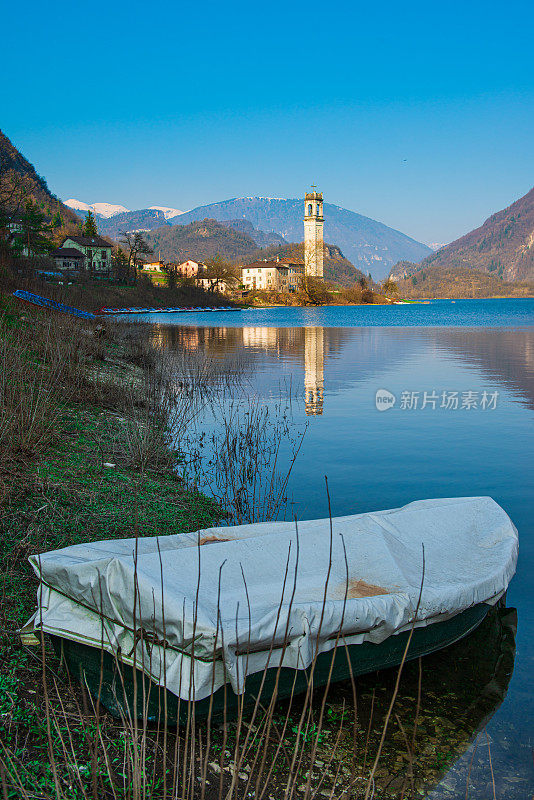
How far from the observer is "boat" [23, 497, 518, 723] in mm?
3480

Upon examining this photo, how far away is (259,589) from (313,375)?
18932 millimetres

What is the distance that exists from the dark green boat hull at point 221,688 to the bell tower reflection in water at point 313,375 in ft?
36.4

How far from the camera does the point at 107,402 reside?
12.9m

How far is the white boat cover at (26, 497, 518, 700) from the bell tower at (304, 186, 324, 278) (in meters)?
156

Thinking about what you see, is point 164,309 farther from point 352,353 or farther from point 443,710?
point 443,710

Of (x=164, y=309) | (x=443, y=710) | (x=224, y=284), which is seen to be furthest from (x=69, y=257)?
(x=443, y=710)

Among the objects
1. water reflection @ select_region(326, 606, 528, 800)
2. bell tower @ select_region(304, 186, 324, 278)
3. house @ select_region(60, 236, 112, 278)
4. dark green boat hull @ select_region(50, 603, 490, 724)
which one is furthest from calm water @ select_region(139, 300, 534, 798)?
bell tower @ select_region(304, 186, 324, 278)

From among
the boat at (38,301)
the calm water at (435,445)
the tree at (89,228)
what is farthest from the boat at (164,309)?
the calm water at (435,445)

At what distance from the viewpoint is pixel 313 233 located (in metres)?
162

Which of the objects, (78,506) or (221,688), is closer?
(221,688)

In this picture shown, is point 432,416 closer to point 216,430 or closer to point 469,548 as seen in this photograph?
point 216,430

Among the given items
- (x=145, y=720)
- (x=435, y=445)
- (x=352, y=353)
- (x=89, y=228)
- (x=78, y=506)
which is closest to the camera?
(x=145, y=720)

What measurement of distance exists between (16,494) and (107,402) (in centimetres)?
600

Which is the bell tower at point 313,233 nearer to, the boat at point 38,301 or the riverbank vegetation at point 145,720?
the boat at point 38,301
